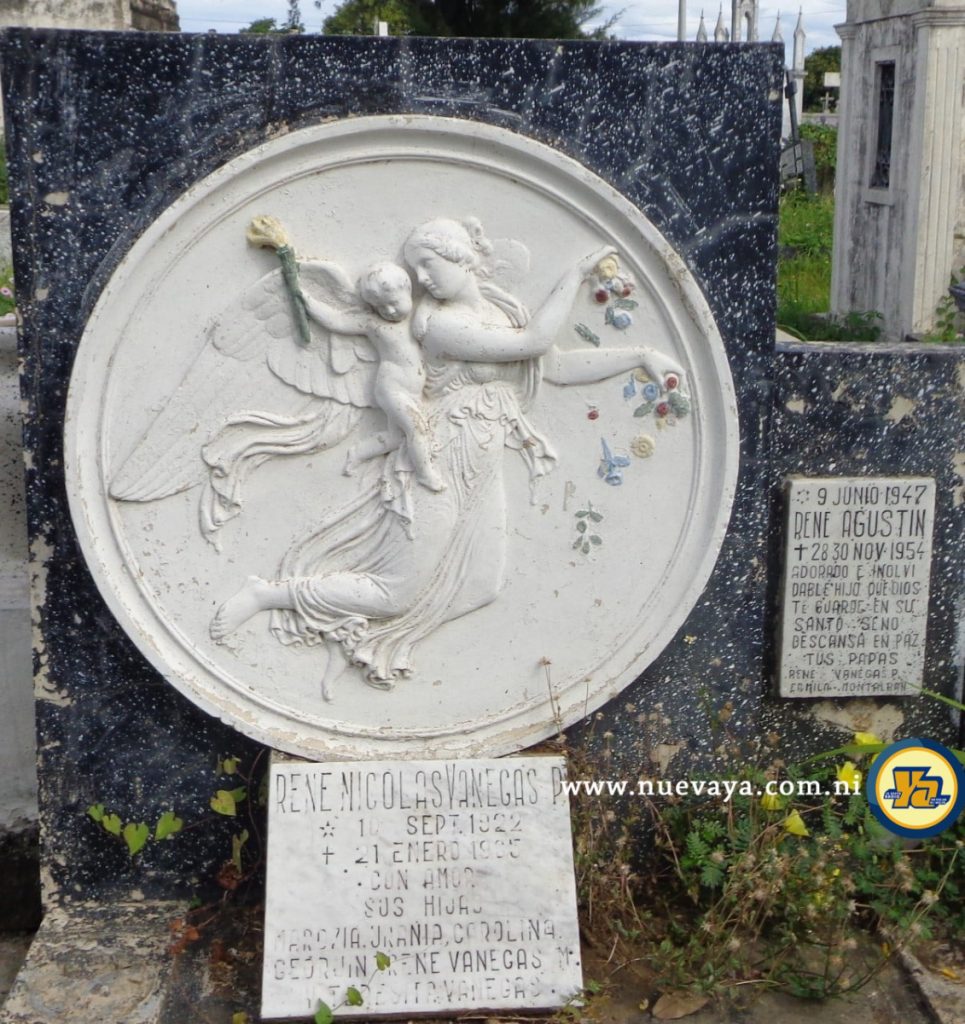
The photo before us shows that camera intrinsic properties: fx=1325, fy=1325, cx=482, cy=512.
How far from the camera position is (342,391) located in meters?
3.19

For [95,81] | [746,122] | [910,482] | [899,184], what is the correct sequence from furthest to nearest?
1. [899,184]
2. [910,482]
3. [746,122]
4. [95,81]

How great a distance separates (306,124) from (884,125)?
8153 mm

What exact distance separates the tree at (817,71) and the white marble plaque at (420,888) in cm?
2734

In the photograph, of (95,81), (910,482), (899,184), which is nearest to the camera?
(95,81)

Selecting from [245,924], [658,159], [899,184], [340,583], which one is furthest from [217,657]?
[899,184]

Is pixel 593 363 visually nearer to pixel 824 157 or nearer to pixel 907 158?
pixel 907 158

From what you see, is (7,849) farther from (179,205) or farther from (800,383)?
(800,383)

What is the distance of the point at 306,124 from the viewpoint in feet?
9.99

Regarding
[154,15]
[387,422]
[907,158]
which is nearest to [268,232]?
[387,422]

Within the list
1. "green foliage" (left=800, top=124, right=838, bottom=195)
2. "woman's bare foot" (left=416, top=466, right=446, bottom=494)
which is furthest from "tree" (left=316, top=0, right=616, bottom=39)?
"woman's bare foot" (left=416, top=466, right=446, bottom=494)

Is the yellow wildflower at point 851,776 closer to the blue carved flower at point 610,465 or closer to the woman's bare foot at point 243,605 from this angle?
the blue carved flower at point 610,465

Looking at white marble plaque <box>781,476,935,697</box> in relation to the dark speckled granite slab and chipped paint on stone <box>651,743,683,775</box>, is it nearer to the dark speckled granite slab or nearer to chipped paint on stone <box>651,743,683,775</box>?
the dark speckled granite slab

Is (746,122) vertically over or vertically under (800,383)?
A: over

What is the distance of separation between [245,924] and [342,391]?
137 cm
